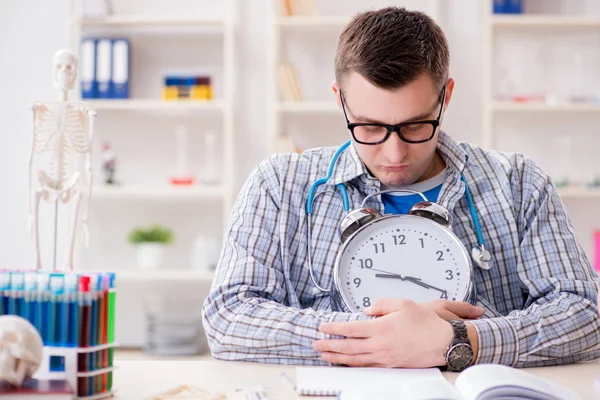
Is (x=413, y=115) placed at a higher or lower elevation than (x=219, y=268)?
higher

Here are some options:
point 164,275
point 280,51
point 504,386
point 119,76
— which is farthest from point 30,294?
point 280,51

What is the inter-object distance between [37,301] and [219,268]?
0.59 m

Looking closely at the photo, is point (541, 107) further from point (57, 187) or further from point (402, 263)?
point (57, 187)

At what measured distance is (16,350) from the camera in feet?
3.17

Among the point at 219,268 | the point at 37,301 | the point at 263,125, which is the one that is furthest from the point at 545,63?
the point at 37,301

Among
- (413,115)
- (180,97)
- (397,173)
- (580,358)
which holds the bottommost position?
(580,358)

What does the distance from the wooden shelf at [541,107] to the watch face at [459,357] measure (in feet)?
9.24

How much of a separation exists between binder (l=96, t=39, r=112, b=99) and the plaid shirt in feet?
8.38

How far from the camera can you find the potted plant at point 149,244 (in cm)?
410

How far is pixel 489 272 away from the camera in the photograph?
1.68 meters

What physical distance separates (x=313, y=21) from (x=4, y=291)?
10.4 ft

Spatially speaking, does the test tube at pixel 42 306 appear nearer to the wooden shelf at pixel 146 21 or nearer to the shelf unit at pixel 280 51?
the shelf unit at pixel 280 51

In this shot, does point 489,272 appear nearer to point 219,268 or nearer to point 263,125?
point 219,268

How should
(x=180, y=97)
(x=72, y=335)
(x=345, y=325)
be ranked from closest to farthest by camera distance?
(x=72, y=335)
(x=345, y=325)
(x=180, y=97)
